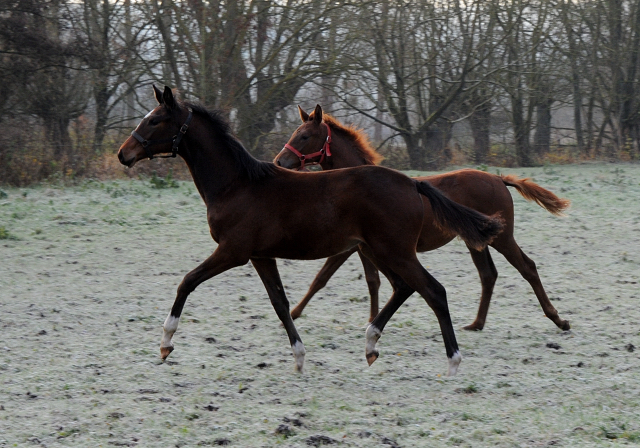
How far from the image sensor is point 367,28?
17812mm

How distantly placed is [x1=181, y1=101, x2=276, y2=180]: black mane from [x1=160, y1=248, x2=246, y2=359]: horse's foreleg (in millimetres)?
644

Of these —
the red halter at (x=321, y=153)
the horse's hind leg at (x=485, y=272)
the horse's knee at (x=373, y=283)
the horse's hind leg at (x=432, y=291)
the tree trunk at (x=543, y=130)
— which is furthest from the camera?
the tree trunk at (x=543, y=130)

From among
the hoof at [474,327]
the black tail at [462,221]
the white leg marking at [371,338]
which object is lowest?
the hoof at [474,327]

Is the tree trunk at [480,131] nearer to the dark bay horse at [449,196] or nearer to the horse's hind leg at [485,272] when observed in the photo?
the dark bay horse at [449,196]

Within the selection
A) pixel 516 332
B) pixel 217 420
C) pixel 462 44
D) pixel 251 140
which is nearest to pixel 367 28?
pixel 462 44

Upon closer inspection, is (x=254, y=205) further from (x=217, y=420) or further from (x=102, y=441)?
(x=102, y=441)

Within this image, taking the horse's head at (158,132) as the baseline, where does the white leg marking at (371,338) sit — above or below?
below

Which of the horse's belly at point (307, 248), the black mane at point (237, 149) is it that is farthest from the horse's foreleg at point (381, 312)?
the black mane at point (237, 149)

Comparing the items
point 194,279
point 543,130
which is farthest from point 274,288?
point 543,130

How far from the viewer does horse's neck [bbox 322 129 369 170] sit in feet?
21.6

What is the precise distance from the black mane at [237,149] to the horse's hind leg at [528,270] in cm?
223

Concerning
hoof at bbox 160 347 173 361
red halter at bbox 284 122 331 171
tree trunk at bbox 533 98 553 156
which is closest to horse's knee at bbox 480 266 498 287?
red halter at bbox 284 122 331 171

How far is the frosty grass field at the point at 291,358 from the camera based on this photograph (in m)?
3.82

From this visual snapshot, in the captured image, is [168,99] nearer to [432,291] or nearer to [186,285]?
[186,285]
